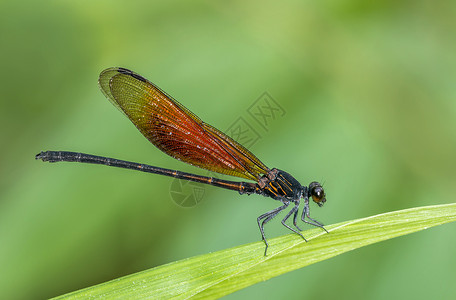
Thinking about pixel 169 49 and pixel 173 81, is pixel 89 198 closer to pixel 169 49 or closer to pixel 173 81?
pixel 173 81

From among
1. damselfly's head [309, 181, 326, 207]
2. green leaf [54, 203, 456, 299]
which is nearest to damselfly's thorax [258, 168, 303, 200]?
damselfly's head [309, 181, 326, 207]

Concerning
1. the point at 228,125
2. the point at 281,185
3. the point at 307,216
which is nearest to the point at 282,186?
the point at 281,185

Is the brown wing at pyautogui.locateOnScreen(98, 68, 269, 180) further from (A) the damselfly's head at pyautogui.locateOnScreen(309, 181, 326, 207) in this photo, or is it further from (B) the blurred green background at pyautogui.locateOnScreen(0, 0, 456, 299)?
(A) the damselfly's head at pyautogui.locateOnScreen(309, 181, 326, 207)

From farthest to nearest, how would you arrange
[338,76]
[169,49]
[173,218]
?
[169,49], [338,76], [173,218]

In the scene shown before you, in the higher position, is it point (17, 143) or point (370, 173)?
point (17, 143)

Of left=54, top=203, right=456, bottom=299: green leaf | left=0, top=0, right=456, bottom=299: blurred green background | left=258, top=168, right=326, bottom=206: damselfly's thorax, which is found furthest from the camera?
left=258, top=168, right=326, bottom=206: damselfly's thorax

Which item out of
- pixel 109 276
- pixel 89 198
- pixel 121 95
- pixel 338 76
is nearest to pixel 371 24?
pixel 338 76
